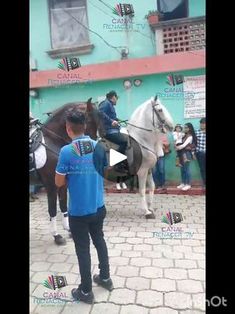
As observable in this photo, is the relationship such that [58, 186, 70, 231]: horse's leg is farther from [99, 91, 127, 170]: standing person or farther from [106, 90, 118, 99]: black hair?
[106, 90, 118, 99]: black hair

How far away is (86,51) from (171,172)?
1634 millimetres

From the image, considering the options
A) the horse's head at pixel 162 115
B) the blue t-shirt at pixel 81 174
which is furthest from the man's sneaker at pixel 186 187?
the blue t-shirt at pixel 81 174

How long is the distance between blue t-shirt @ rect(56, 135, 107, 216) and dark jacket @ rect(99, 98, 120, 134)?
0.85 meters

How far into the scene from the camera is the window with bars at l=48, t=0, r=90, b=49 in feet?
7.62

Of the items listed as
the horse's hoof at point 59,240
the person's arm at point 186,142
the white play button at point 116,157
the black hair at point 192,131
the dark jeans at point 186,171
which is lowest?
the horse's hoof at point 59,240

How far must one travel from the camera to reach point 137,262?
249 centimetres

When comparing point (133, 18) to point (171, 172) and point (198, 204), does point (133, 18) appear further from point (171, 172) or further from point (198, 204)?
point (198, 204)

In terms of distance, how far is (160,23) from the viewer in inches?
94.9

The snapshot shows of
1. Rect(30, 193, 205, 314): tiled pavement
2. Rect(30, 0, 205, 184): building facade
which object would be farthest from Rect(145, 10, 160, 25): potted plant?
Rect(30, 193, 205, 314): tiled pavement

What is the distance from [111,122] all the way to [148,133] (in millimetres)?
652

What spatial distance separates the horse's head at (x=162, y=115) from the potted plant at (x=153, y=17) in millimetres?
618

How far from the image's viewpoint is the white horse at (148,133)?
2.89 meters

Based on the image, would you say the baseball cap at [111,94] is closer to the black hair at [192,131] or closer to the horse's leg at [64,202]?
the black hair at [192,131]
